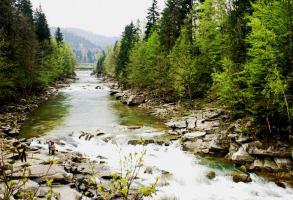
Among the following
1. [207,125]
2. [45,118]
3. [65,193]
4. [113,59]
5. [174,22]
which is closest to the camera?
[65,193]

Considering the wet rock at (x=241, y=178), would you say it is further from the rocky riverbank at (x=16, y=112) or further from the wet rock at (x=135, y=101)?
the wet rock at (x=135, y=101)

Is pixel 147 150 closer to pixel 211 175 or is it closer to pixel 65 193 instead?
pixel 211 175

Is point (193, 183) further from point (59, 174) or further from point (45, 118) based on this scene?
point (45, 118)

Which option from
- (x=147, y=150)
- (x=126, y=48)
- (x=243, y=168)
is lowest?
(x=147, y=150)

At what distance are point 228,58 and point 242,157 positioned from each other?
34.2 feet

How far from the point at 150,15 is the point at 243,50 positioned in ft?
127

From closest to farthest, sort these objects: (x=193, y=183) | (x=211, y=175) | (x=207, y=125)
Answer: (x=193, y=183) < (x=211, y=175) < (x=207, y=125)

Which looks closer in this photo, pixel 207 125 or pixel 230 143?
pixel 230 143

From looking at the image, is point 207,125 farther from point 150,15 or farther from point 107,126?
point 150,15

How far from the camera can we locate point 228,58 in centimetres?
2648

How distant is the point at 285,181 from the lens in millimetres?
15906

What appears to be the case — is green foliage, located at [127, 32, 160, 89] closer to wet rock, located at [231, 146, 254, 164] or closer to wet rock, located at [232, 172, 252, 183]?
wet rock, located at [231, 146, 254, 164]

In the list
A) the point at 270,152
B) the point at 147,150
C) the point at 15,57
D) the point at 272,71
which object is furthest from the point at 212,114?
the point at 15,57

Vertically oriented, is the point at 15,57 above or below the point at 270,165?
above
